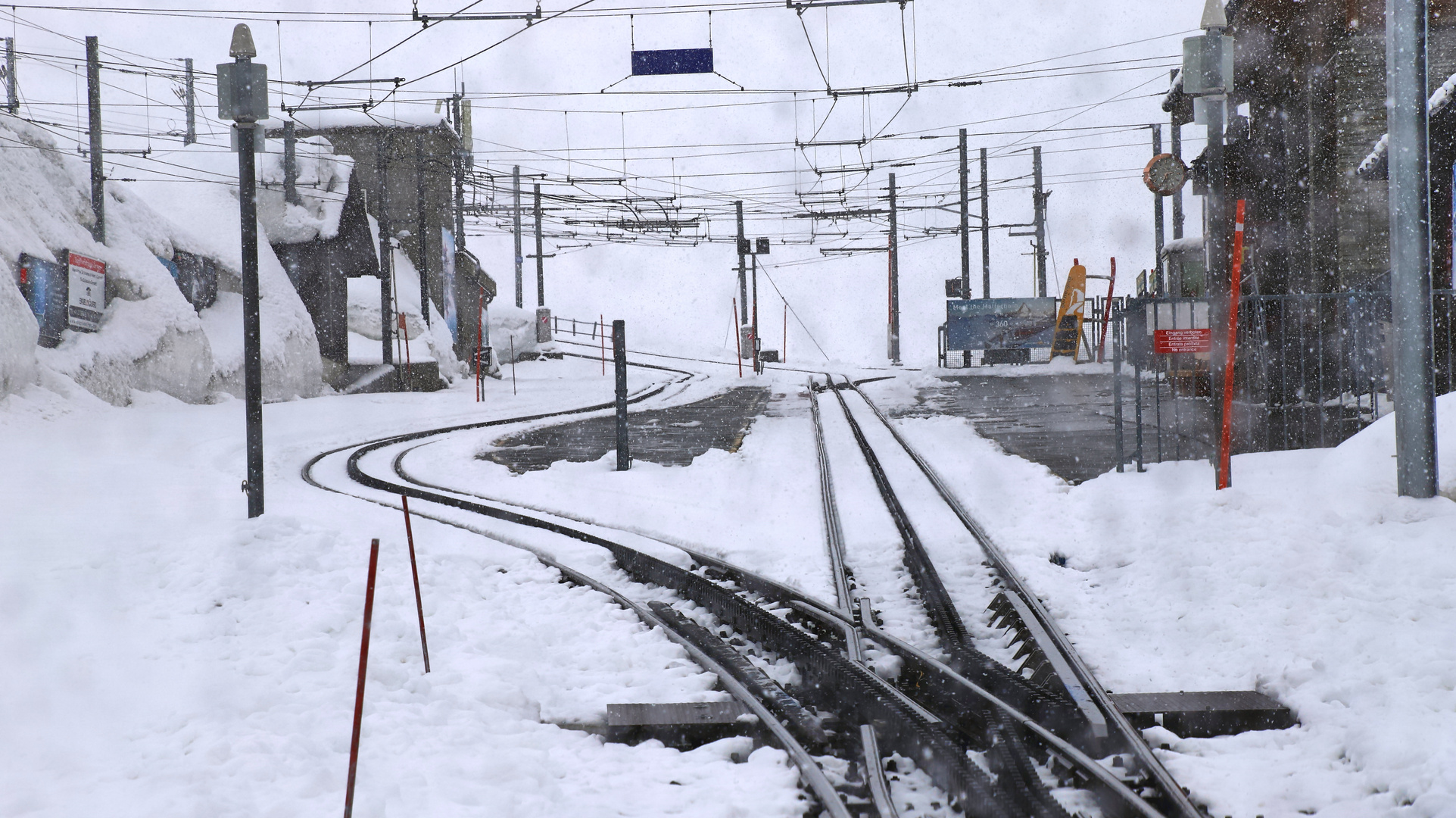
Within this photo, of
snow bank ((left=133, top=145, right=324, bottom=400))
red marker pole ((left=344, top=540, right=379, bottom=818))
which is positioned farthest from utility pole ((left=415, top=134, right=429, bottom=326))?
red marker pole ((left=344, top=540, right=379, bottom=818))

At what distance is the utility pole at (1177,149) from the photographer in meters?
31.9

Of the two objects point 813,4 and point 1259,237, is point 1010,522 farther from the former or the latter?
point 1259,237

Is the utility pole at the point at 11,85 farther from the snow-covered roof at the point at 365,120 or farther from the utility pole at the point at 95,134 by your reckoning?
the snow-covered roof at the point at 365,120

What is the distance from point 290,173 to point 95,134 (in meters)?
10.1

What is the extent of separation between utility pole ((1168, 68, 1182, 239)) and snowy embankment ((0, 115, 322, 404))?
2440cm

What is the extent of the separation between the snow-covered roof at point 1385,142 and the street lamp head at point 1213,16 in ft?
6.52

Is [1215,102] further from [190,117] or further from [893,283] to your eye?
[190,117]

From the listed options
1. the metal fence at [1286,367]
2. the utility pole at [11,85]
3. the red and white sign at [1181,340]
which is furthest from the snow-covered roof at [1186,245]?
the utility pole at [11,85]

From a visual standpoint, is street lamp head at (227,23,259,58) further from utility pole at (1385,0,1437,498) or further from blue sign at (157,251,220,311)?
blue sign at (157,251,220,311)

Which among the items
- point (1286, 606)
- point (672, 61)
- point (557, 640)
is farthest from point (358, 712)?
point (672, 61)

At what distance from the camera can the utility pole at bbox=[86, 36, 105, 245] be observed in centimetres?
2220

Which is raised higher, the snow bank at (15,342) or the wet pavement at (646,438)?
the snow bank at (15,342)

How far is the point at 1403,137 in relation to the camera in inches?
275

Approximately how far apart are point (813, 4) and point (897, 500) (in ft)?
30.7
